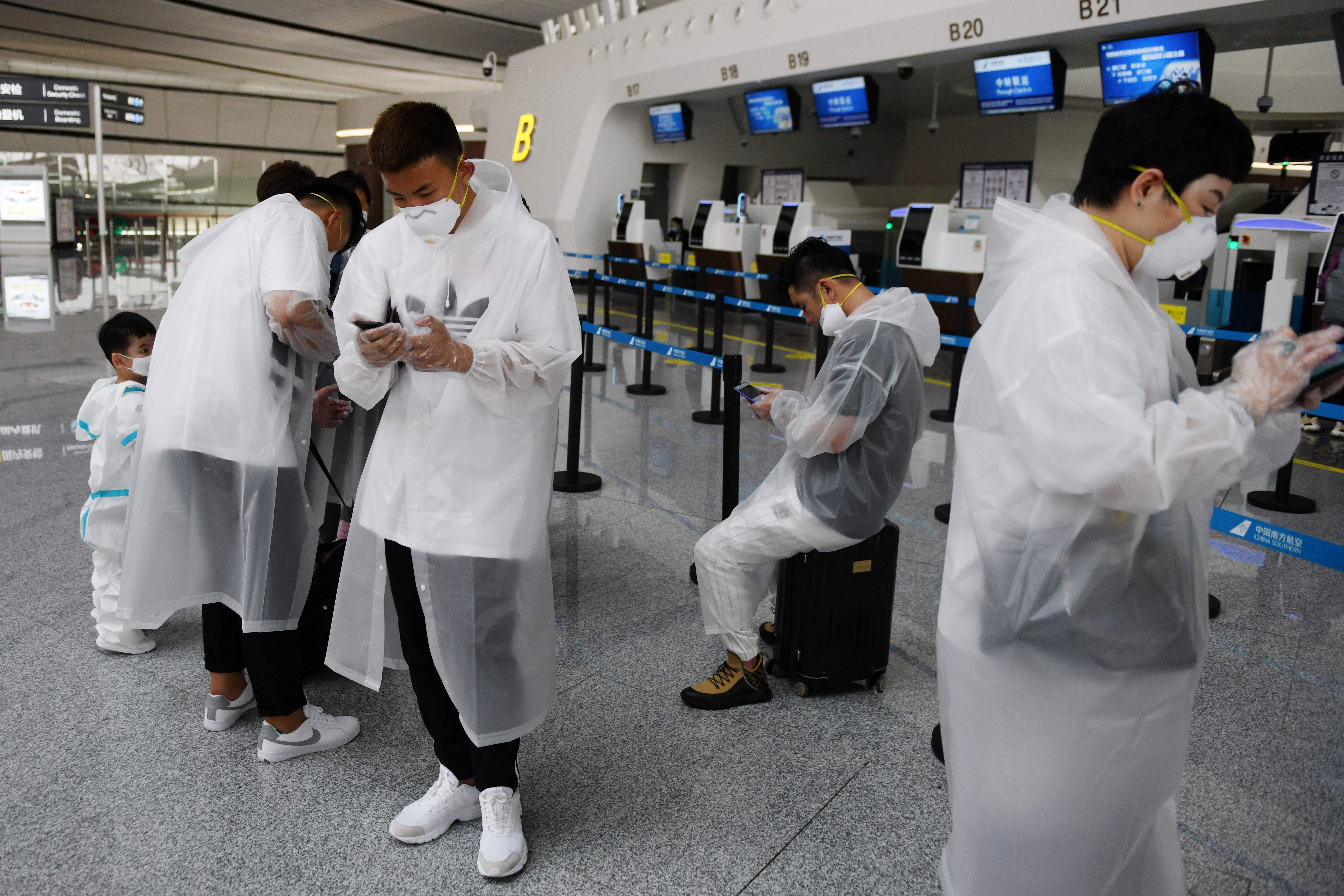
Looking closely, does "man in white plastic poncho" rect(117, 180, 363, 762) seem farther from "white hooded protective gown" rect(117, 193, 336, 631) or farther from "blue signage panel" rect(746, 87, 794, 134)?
"blue signage panel" rect(746, 87, 794, 134)

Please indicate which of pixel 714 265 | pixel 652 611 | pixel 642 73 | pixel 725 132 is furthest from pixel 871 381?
pixel 725 132

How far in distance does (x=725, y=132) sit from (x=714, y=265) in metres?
3.81

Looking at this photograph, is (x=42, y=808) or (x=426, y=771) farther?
(x=426, y=771)

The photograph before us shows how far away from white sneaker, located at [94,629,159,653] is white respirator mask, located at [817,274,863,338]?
2438 mm

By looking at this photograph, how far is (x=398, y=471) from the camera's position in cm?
199

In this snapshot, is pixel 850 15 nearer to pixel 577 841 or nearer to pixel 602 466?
pixel 602 466

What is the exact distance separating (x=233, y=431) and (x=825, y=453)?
63.5 inches

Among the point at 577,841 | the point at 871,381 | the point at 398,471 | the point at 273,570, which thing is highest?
the point at 871,381

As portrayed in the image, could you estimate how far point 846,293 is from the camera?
9.10 ft

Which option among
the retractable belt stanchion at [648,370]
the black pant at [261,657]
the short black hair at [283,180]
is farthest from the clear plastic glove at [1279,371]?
the retractable belt stanchion at [648,370]

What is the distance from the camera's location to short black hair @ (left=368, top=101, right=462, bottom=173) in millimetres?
1833

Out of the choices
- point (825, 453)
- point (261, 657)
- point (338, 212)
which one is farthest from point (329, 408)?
point (825, 453)

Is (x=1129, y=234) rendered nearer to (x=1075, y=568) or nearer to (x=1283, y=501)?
(x=1075, y=568)

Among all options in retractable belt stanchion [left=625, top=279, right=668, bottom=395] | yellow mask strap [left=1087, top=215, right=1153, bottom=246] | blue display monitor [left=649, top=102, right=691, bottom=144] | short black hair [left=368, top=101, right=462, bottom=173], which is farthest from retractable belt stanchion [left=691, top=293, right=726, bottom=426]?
blue display monitor [left=649, top=102, right=691, bottom=144]
